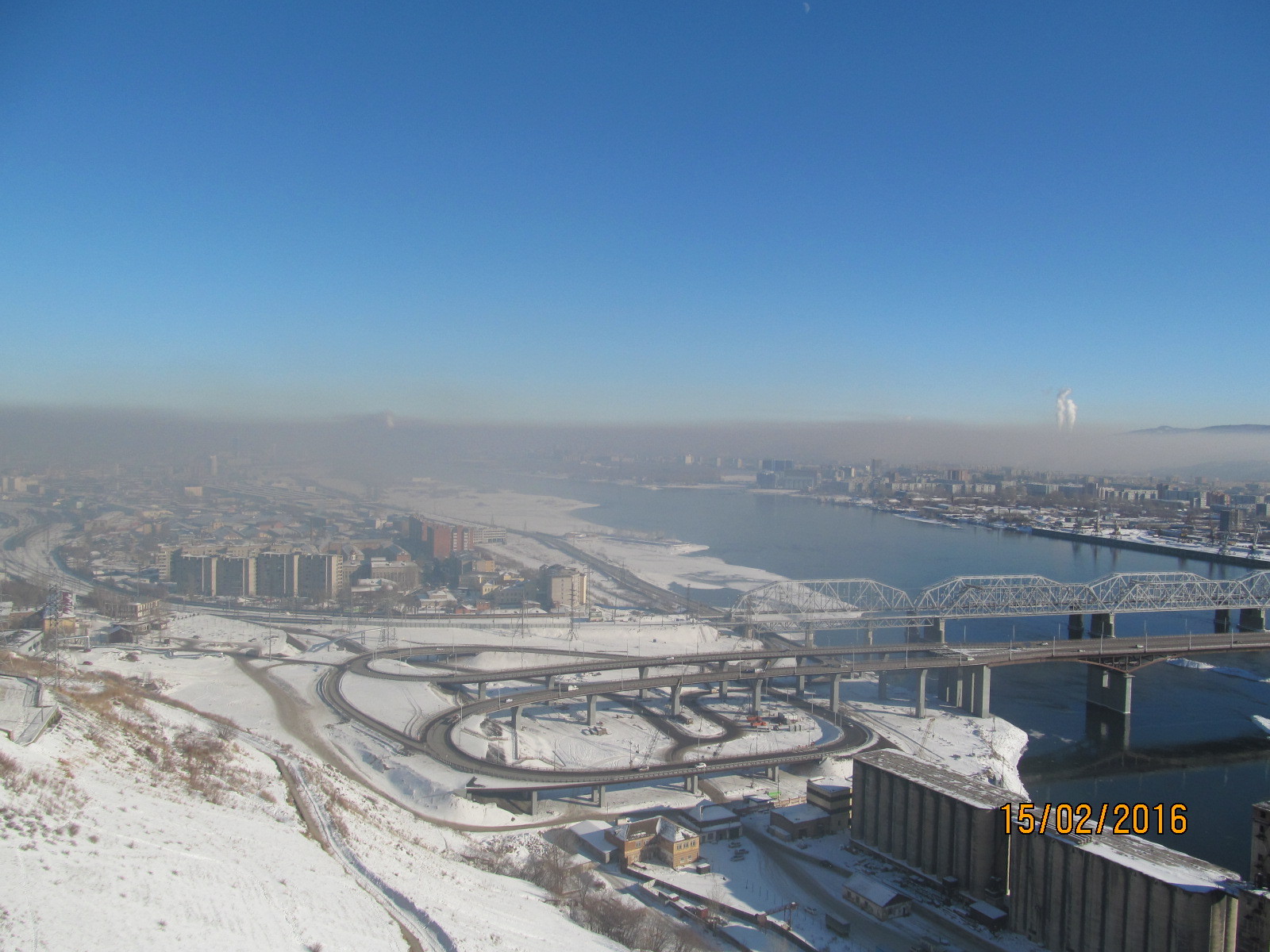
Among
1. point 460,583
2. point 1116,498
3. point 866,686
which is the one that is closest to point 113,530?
point 460,583

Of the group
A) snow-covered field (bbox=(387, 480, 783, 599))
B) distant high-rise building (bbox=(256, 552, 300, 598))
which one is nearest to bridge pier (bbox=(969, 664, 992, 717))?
snow-covered field (bbox=(387, 480, 783, 599))

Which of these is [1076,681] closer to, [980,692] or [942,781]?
[980,692]

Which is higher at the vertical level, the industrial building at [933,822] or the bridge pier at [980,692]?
the industrial building at [933,822]

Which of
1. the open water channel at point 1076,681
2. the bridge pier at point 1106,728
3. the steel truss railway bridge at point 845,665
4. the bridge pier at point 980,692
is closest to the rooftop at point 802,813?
the steel truss railway bridge at point 845,665

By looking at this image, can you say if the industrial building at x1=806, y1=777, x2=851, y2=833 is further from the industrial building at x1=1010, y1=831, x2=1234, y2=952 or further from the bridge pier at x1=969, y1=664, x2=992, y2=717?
the bridge pier at x1=969, y1=664, x2=992, y2=717

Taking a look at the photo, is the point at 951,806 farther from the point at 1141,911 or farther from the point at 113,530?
the point at 113,530

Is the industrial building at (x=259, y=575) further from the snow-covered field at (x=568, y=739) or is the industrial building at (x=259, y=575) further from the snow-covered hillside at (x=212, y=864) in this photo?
the snow-covered hillside at (x=212, y=864)
